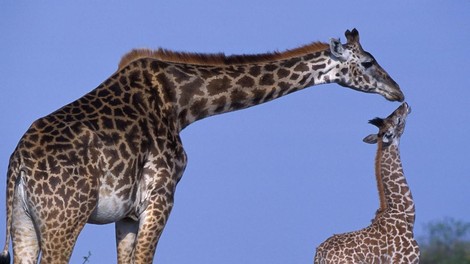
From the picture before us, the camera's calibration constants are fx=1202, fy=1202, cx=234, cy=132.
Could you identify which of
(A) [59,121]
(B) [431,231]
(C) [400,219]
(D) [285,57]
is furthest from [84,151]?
(B) [431,231]

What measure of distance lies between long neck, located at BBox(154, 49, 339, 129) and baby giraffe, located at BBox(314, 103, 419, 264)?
6.64ft

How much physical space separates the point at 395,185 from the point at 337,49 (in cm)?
246

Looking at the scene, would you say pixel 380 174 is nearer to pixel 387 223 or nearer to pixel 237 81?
pixel 387 223

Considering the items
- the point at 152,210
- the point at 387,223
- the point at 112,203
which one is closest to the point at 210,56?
the point at 152,210

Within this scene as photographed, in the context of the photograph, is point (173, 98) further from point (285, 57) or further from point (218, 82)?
point (285, 57)

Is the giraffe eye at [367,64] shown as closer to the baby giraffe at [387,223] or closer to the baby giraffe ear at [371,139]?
the baby giraffe at [387,223]

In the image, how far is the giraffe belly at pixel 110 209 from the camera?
1097 cm

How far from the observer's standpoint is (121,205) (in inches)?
436

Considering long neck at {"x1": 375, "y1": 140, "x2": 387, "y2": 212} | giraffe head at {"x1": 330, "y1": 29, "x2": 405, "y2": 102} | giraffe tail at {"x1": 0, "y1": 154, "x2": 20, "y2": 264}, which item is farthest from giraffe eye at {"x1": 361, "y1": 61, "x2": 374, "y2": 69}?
giraffe tail at {"x1": 0, "y1": 154, "x2": 20, "y2": 264}

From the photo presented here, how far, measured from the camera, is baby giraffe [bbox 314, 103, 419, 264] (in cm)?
1347

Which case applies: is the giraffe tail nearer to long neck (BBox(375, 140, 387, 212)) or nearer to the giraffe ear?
the giraffe ear

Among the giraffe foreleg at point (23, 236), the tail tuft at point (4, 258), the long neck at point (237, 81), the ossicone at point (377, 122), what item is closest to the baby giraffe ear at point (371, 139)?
the ossicone at point (377, 122)

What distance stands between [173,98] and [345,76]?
75.7 inches

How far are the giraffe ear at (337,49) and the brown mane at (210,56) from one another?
0.77 ft
